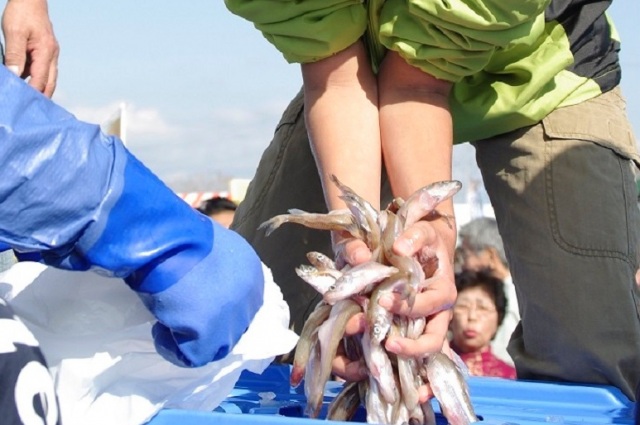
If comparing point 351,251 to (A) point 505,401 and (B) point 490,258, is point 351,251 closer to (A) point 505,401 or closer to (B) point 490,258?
(A) point 505,401

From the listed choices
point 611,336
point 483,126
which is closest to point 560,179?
point 483,126

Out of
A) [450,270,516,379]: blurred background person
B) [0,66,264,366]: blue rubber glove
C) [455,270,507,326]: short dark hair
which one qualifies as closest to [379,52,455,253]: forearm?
[0,66,264,366]: blue rubber glove

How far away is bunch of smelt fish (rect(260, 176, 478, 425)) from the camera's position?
50.8 inches

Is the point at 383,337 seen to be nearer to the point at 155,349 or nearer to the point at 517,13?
the point at 155,349

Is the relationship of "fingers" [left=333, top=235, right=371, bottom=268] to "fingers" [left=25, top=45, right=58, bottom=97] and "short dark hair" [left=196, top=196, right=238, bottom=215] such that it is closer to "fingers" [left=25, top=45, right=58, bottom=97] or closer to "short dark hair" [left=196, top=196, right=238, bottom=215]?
"fingers" [left=25, top=45, right=58, bottom=97]

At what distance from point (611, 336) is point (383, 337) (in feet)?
2.25

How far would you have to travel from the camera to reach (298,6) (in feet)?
5.32

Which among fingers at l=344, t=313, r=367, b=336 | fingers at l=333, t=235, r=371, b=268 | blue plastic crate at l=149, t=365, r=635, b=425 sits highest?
fingers at l=333, t=235, r=371, b=268

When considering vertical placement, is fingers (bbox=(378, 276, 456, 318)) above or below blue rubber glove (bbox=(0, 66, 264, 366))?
below

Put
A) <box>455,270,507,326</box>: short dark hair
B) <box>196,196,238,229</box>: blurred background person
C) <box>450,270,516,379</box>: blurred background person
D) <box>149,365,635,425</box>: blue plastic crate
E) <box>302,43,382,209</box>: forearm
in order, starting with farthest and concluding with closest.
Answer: <box>196,196,238,229</box>: blurred background person
<box>455,270,507,326</box>: short dark hair
<box>450,270,516,379</box>: blurred background person
<box>302,43,382,209</box>: forearm
<box>149,365,635,425</box>: blue plastic crate

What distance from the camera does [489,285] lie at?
358cm

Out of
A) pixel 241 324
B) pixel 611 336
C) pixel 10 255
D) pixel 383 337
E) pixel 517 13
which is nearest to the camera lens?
pixel 241 324

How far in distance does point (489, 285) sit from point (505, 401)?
1.99 meters

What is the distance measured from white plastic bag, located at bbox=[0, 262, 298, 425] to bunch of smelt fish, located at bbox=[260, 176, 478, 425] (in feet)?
0.47
